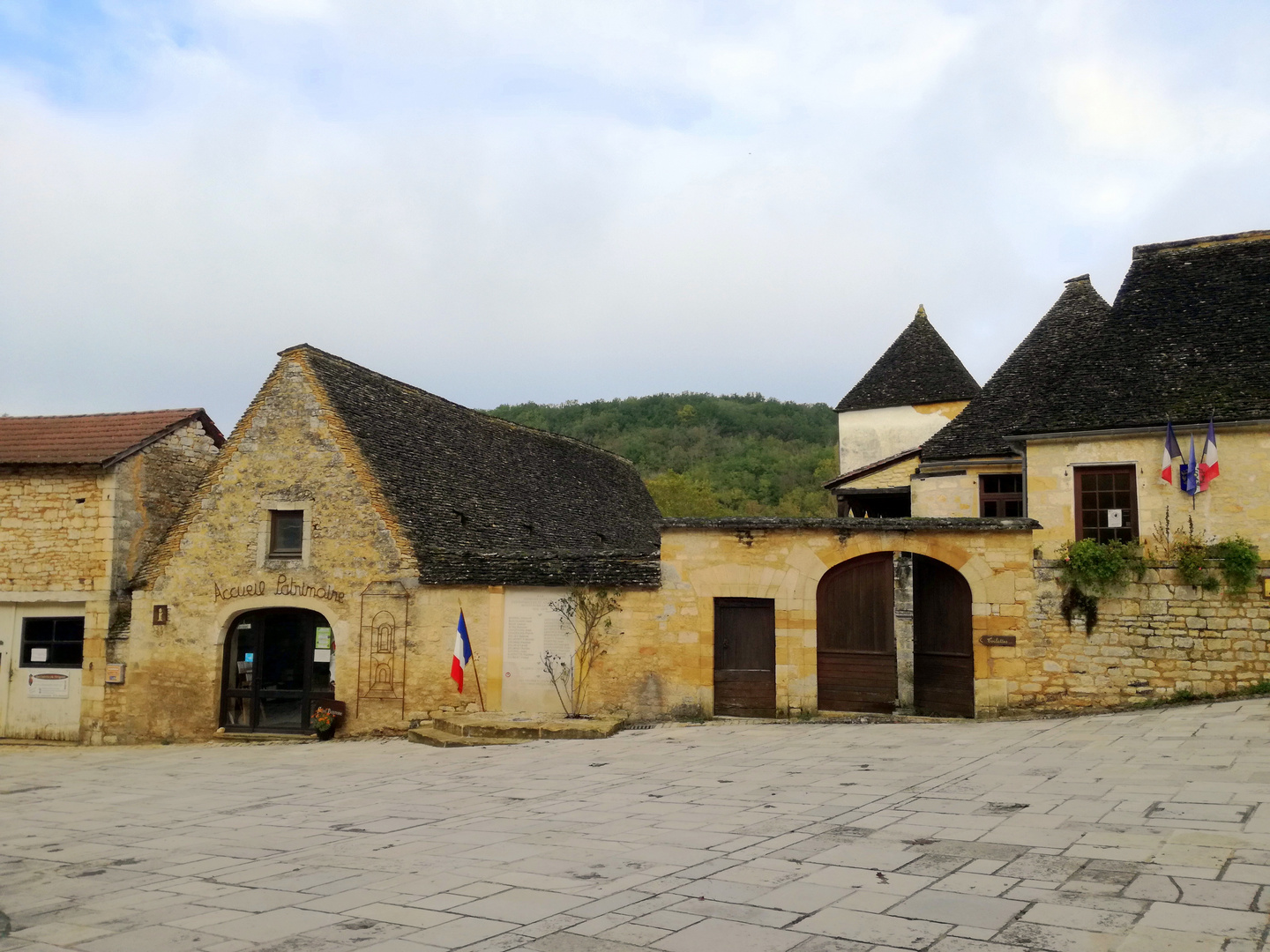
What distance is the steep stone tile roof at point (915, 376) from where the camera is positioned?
2511cm

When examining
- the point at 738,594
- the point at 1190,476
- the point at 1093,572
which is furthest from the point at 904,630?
the point at 1190,476

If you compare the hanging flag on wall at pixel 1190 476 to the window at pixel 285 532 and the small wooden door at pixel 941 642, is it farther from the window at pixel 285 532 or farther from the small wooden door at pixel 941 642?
the window at pixel 285 532

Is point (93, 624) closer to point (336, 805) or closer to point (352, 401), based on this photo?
point (352, 401)

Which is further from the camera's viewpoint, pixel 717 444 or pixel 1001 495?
pixel 717 444

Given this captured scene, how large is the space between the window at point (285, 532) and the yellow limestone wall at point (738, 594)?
20.3 ft

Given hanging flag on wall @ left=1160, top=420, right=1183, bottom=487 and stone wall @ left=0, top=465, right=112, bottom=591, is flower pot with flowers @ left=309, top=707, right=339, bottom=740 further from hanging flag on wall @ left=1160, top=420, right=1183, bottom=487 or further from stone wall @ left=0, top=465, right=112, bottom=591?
hanging flag on wall @ left=1160, top=420, right=1183, bottom=487

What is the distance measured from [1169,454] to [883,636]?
16.0ft

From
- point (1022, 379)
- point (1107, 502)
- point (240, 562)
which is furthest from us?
point (1022, 379)

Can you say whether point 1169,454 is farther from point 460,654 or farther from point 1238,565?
point 460,654

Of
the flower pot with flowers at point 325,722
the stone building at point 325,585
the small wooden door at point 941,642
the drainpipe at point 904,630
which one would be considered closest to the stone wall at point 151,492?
the stone building at point 325,585

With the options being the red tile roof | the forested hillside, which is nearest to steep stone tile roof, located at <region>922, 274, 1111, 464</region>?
the red tile roof

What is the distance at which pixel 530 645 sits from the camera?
628 inches

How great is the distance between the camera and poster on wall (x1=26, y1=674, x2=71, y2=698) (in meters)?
17.7

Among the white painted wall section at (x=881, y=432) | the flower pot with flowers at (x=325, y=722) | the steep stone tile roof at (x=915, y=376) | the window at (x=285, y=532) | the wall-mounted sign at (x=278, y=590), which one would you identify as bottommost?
the flower pot with flowers at (x=325, y=722)
